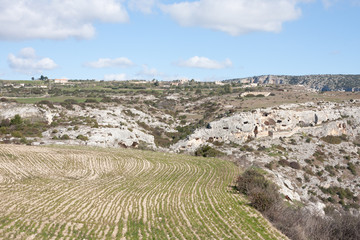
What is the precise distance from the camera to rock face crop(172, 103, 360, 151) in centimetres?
5941

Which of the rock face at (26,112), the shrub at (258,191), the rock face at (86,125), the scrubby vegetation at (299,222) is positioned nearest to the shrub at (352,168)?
the shrub at (258,191)

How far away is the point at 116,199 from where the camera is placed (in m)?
22.7

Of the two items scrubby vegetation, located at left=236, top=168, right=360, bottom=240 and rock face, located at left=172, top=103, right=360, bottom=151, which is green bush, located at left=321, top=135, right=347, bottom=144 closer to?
rock face, located at left=172, top=103, right=360, bottom=151

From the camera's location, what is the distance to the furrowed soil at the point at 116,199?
16.8 m

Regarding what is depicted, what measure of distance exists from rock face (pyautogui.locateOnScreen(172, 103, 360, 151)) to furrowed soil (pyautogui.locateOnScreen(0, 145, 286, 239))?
21.0 m

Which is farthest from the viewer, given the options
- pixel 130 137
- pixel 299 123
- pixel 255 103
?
pixel 255 103

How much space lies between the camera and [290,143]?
56.6 metres

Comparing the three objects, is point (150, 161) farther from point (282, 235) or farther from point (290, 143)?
point (290, 143)

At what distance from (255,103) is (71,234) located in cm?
7768

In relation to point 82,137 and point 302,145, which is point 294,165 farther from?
point 82,137

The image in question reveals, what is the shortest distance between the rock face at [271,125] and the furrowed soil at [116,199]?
827 inches

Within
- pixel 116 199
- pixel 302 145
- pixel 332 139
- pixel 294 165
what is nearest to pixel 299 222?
pixel 116 199

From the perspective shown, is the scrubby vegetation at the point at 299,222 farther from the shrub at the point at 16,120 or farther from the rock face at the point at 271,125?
the shrub at the point at 16,120

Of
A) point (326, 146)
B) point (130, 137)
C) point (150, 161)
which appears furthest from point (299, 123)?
point (150, 161)
